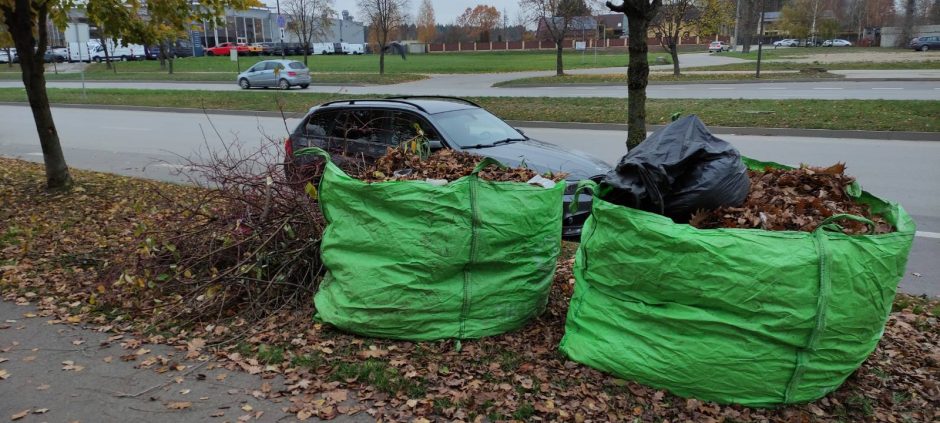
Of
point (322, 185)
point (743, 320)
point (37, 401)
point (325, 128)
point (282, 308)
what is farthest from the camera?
point (325, 128)

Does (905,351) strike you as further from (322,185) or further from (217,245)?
(217,245)

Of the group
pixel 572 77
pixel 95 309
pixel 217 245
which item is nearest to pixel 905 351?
pixel 217 245

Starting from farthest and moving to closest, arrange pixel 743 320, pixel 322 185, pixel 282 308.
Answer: pixel 282 308 < pixel 322 185 < pixel 743 320

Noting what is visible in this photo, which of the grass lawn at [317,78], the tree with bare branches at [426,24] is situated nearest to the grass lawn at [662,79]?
the grass lawn at [317,78]

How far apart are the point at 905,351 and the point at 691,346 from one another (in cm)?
158

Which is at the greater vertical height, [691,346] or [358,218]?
[358,218]

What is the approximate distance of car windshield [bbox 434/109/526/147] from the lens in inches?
282

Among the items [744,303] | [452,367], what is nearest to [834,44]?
[744,303]

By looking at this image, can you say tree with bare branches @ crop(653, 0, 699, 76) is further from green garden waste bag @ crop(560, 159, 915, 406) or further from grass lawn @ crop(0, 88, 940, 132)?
green garden waste bag @ crop(560, 159, 915, 406)

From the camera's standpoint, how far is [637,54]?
6.04 m

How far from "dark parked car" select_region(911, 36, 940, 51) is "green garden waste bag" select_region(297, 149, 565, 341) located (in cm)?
6336

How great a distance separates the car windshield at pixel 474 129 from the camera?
7152 millimetres

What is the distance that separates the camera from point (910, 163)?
34.4 ft

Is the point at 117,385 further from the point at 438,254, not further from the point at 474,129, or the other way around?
the point at 474,129
